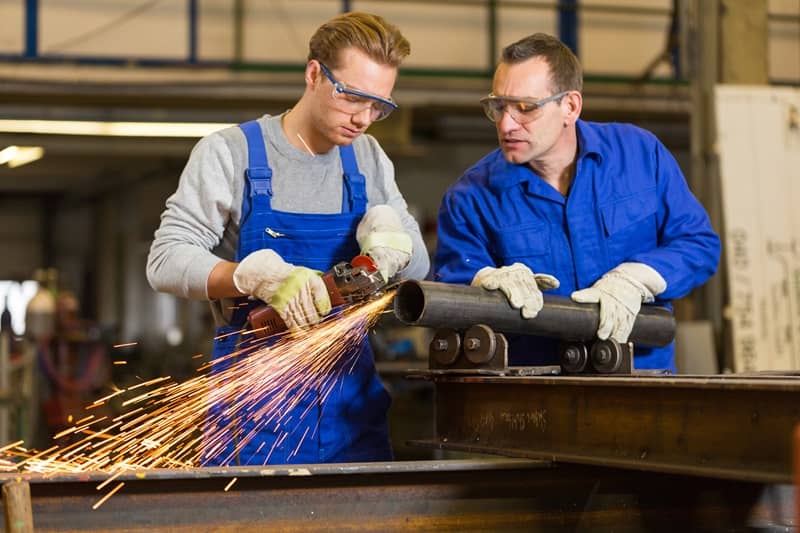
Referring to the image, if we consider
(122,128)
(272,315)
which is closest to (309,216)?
(272,315)

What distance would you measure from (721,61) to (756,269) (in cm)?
149

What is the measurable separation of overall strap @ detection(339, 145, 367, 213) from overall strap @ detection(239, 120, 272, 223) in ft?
0.71

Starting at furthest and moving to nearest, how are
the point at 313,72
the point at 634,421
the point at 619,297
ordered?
the point at 619,297, the point at 313,72, the point at 634,421

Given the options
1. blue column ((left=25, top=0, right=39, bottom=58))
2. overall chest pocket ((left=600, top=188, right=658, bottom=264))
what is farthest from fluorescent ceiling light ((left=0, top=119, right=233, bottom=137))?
overall chest pocket ((left=600, top=188, right=658, bottom=264))

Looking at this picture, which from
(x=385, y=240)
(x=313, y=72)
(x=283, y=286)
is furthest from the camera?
(x=313, y=72)

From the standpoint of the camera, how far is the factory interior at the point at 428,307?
231 cm

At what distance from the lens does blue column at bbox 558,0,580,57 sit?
10.7m

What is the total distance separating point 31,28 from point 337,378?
762 centimetres

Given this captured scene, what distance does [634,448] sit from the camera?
2.38 meters

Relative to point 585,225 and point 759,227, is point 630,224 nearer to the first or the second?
point 585,225

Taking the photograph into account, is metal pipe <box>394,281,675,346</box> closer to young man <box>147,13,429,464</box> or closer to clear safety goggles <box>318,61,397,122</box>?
young man <box>147,13,429,464</box>

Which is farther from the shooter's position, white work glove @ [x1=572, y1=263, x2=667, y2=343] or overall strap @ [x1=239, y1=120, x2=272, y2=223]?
white work glove @ [x1=572, y1=263, x2=667, y2=343]

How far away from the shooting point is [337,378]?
2.80 metres

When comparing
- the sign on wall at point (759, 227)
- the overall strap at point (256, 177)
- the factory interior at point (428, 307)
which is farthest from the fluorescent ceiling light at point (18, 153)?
the overall strap at point (256, 177)
